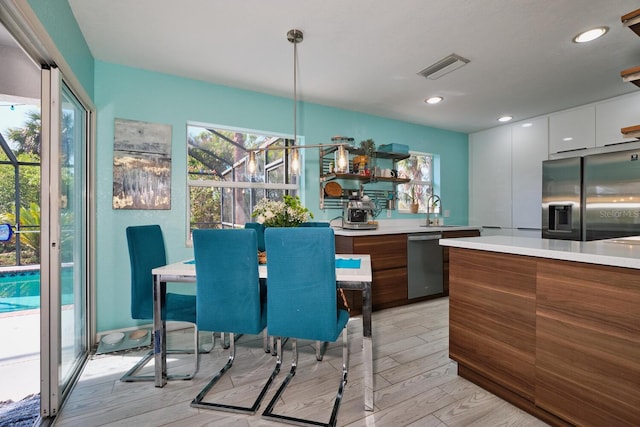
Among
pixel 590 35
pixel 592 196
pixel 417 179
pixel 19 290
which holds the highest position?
pixel 590 35

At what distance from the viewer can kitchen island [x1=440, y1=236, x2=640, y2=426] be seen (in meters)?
1.18

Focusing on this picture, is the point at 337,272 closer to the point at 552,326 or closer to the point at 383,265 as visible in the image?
the point at 552,326

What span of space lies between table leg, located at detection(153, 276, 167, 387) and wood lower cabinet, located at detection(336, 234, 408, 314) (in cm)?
181

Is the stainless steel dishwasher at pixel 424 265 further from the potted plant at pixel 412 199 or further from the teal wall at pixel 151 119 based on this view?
the teal wall at pixel 151 119

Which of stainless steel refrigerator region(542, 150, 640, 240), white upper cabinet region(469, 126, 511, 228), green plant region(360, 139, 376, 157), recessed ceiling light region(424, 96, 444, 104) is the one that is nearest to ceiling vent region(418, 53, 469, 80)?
recessed ceiling light region(424, 96, 444, 104)

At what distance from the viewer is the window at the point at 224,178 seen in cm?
304

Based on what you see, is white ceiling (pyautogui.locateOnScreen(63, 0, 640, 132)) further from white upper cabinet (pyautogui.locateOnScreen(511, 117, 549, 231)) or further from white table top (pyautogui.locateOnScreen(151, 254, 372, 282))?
white table top (pyautogui.locateOnScreen(151, 254, 372, 282))

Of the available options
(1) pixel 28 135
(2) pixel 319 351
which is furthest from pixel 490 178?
(1) pixel 28 135

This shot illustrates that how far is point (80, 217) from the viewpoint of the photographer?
91.4 inches

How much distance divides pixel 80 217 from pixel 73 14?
143cm

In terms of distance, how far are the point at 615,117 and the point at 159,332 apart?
488cm

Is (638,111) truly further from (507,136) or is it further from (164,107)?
(164,107)

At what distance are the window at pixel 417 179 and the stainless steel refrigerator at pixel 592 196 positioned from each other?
1469mm

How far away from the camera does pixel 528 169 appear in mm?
4023
